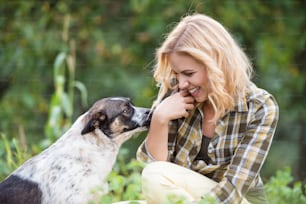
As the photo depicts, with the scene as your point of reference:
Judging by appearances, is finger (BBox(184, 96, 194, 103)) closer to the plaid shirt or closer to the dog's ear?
the plaid shirt

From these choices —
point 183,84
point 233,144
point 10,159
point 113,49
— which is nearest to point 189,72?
point 183,84

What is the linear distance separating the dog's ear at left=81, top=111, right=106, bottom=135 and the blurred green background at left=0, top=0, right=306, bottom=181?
2433 mm

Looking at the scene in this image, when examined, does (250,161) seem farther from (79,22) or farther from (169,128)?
(79,22)

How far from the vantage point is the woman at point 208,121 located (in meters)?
3.92

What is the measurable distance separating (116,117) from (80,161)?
29 cm

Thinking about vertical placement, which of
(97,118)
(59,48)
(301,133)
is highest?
(97,118)

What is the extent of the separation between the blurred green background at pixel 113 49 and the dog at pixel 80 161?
2.36 metres

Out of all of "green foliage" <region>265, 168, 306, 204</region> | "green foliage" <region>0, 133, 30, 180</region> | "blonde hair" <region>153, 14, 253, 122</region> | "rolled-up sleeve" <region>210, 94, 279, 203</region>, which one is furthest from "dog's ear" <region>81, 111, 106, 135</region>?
"green foliage" <region>265, 168, 306, 204</region>

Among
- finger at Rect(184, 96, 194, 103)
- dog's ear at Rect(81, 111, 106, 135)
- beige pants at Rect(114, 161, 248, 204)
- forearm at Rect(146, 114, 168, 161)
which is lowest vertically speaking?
beige pants at Rect(114, 161, 248, 204)

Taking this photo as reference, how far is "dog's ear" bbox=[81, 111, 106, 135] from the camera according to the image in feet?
13.6

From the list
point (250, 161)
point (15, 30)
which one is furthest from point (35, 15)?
point (250, 161)

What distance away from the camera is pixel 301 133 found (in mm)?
6445

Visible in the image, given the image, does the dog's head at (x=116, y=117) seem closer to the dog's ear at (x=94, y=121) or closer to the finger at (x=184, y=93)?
the dog's ear at (x=94, y=121)

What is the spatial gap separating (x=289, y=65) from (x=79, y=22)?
1.77 meters
